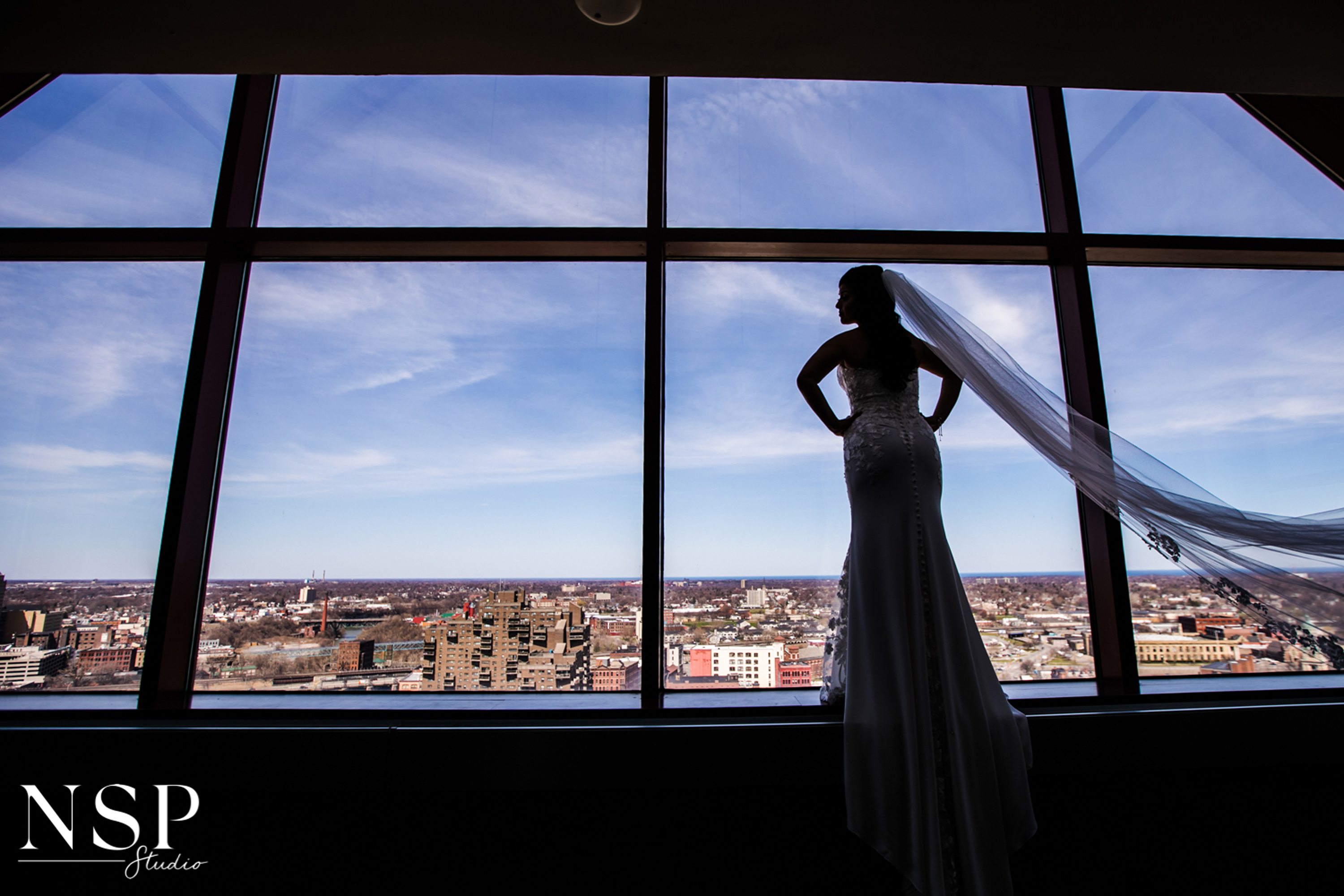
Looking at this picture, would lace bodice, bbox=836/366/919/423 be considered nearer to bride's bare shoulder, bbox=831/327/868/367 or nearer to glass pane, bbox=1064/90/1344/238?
bride's bare shoulder, bbox=831/327/868/367

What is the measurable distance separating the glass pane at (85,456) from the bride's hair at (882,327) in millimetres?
2685

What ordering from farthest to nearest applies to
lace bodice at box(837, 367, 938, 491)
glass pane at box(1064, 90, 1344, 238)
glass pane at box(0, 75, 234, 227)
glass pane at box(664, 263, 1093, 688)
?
glass pane at box(1064, 90, 1344, 238) → glass pane at box(0, 75, 234, 227) → glass pane at box(664, 263, 1093, 688) → lace bodice at box(837, 367, 938, 491)

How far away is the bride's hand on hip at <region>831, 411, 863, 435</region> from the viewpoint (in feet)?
6.12

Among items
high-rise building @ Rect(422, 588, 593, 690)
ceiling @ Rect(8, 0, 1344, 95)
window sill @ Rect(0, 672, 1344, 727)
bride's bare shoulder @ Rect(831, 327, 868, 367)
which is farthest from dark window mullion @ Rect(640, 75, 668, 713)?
bride's bare shoulder @ Rect(831, 327, 868, 367)

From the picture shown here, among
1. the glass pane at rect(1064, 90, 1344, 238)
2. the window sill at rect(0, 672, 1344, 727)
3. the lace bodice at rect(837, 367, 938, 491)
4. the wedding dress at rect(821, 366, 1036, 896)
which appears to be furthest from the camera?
the glass pane at rect(1064, 90, 1344, 238)

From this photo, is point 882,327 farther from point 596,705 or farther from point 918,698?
point 596,705

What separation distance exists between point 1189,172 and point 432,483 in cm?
371

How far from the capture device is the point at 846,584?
179 centimetres

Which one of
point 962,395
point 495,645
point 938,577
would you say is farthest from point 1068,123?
point 495,645

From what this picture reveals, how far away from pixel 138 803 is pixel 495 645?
1.12 meters

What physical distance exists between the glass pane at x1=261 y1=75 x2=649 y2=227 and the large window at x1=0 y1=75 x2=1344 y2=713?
0.05 ft

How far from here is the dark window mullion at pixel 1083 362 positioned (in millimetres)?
2188

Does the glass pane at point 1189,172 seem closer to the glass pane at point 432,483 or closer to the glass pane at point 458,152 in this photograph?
the glass pane at point 458,152

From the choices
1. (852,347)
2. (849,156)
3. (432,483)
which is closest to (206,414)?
(432,483)
